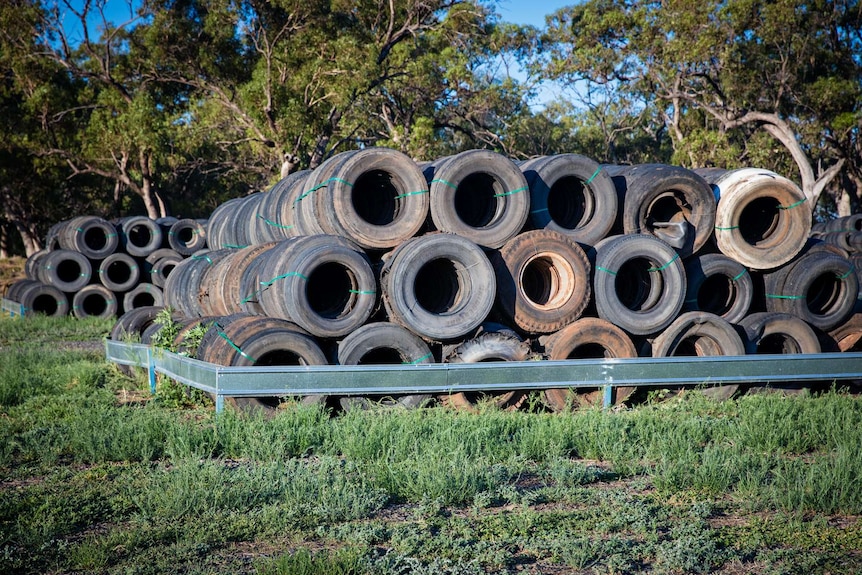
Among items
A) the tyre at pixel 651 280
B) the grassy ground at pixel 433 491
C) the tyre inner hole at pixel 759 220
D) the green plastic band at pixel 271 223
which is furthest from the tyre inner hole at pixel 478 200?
the tyre inner hole at pixel 759 220

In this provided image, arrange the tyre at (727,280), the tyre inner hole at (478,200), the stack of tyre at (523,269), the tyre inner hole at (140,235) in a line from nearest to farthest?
the stack of tyre at (523,269), the tyre inner hole at (478,200), the tyre at (727,280), the tyre inner hole at (140,235)

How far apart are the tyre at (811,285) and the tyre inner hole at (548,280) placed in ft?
9.81

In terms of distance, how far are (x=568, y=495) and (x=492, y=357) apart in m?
3.18

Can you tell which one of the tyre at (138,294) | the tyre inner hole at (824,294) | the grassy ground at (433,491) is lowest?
the grassy ground at (433,491)

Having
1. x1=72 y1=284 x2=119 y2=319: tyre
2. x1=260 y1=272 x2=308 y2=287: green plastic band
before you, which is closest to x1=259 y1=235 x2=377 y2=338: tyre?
x1=260 y1=272 x2=308 y2=287: green plastic band

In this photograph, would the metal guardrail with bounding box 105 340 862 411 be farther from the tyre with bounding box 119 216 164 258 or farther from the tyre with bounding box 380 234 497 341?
the tyre with bounding box 119 216 164 258

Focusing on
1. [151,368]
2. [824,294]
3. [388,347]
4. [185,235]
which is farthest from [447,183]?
[185,235]

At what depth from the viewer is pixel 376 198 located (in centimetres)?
1017

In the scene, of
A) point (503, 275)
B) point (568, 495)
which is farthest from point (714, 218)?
Answer: point (568, 495)

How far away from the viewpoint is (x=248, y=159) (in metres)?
34.1

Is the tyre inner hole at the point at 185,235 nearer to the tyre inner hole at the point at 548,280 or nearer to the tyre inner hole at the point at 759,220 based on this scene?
the tyre inner hole at the point at 548,280

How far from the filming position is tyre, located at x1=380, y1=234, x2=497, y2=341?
8.55 meters

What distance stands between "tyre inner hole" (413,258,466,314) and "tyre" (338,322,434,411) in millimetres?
481

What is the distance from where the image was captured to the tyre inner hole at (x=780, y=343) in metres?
9.81
